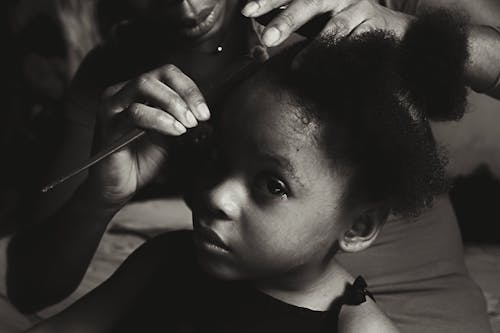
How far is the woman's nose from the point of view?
79cm

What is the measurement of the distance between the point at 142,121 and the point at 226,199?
4.8 inches

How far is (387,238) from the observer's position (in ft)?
3.88

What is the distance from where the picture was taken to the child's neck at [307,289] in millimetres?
890

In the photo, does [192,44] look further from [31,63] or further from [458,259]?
[458,259]

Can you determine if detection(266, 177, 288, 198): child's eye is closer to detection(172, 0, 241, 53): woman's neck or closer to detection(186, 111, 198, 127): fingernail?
detection(186, 111, 198, 127): fingernail

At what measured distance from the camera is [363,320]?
2.84 feet

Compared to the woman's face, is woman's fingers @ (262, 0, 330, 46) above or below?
above

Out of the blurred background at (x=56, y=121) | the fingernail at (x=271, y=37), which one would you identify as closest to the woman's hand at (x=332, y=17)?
the fingernail at (x=271, y=37)

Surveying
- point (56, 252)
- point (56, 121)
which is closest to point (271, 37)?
point (56, 252)

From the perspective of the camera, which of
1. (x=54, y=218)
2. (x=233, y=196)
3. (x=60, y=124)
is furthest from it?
(x=60, y=124)

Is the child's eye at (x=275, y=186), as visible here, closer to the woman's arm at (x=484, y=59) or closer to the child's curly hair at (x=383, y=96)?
the child's curly hair at (x=383, y=96)

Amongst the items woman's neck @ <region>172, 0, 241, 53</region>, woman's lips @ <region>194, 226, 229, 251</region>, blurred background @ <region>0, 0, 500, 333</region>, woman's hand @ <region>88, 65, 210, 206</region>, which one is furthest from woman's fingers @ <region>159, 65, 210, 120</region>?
blurred background @ <region>0, 0, 500, 333</region>

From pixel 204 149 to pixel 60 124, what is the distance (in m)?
0.44

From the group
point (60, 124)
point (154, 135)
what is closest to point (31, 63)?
point (60, 124)
